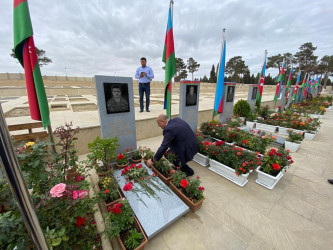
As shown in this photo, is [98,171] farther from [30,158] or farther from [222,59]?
[222,59]

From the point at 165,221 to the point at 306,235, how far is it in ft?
5.99

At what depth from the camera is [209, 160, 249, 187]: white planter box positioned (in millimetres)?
2698

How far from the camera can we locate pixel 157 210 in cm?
198

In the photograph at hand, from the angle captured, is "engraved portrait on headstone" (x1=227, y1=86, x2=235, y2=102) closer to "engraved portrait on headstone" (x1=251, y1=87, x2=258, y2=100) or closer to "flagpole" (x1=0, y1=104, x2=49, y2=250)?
"engraved portrait on headstone" (x1=251, y1=87, x2=258, y2=100)

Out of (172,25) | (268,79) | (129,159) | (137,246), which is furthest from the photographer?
(268,79)

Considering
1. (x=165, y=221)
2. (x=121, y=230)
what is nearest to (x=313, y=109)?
(x=165, y=221)

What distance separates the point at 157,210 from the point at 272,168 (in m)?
2.34

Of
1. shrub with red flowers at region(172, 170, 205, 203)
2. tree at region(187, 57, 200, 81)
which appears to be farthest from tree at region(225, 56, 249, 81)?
shrub with red flowers at region(172, 170, 205, 203)

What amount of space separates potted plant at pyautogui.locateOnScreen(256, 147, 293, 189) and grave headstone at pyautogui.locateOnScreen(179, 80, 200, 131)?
2297 millimetres

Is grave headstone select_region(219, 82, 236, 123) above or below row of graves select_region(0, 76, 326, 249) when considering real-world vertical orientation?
above

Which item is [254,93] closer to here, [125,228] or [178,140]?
[178,140]

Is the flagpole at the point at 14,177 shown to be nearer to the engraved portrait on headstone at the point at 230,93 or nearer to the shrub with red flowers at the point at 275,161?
the shrub with red flowers at the point at 275,161

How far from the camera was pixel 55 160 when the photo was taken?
6.23 ft

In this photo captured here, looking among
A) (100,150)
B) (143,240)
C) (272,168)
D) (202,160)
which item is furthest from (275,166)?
(100,150)
